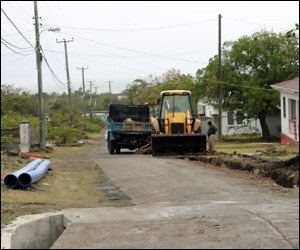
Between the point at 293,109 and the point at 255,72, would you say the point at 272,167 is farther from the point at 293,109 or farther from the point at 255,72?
the point at 255,72

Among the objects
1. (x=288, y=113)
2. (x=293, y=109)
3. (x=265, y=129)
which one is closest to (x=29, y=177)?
(x=293, y=109)

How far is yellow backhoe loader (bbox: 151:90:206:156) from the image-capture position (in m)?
23.0

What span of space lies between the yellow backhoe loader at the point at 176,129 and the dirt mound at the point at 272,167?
286cm

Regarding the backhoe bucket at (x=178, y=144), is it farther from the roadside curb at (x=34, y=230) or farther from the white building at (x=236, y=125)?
the white building at (x=236, y=125)

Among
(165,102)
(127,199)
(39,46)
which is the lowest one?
(127,199)

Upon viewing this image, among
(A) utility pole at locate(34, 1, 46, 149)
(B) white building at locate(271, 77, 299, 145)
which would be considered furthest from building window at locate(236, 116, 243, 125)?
(A) utility pole at locate(34, 1, 46, 149)

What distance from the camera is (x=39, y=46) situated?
114 ft

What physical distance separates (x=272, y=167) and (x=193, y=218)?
6.87m

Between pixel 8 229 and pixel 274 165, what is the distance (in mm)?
9088

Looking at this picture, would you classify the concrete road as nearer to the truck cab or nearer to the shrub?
the truck cab

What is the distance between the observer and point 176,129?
24.1 m

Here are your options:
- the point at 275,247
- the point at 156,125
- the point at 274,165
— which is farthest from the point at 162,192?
the point at 156,125

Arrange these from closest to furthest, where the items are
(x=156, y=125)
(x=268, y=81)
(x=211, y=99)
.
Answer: (x=156, y=125) → (x=268, y=81) → (x=211, y=99)

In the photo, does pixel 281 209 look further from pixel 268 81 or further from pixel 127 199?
pixel 268 81
